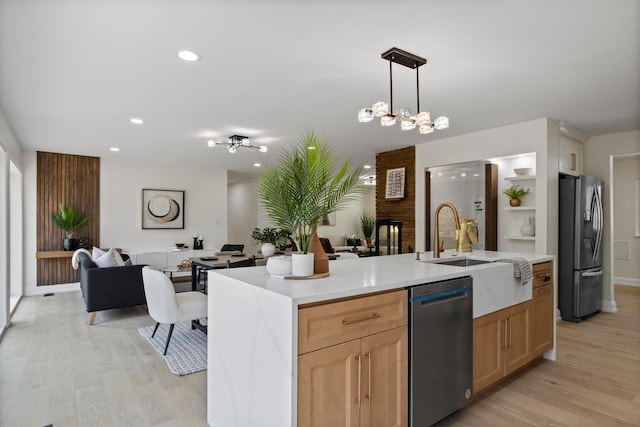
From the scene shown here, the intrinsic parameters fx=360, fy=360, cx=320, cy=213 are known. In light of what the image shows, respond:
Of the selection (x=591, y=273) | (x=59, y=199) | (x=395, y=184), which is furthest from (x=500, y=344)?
(x=59, y=199)

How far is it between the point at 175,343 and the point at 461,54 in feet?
11.5

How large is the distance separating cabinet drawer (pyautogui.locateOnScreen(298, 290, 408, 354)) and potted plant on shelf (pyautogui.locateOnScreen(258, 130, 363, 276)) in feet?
1.19

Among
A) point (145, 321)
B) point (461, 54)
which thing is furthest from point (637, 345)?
point (145, 321)

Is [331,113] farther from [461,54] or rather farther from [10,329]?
[10,329]

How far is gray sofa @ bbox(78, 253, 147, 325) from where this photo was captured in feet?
13.3

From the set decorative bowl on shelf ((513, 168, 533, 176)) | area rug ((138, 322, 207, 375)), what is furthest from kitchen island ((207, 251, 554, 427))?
decorative bowl on shelf ((513, 168, 533, 176))

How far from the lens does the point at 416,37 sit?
7.47 feet

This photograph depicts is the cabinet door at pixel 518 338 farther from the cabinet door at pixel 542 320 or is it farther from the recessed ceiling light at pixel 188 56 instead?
the recessed ceiling light at pixel 188 56

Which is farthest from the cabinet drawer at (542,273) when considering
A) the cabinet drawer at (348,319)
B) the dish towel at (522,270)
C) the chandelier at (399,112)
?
the cabinet drawer at (348,319)

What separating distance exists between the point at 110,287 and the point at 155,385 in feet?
6.56

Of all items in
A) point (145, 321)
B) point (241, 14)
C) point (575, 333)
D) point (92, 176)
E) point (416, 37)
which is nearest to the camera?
point (241, 14)

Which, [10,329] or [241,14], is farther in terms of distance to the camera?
[10,329]

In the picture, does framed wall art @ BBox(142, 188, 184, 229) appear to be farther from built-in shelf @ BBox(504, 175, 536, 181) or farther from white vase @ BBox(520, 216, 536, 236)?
white vase @ BBox(520, 216, 536, 236)

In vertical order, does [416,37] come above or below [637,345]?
above
